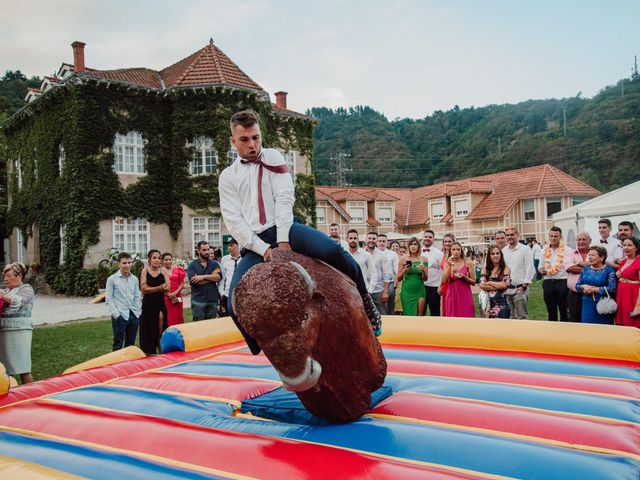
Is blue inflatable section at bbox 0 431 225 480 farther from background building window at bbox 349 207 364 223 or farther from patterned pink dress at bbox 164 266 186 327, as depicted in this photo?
background building window at bbox 349 207 364 223

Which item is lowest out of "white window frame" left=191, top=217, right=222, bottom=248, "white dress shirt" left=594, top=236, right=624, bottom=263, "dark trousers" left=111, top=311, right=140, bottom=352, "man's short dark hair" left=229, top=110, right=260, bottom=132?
"dark trousers" left=111, top=311, right=140, bottom=352

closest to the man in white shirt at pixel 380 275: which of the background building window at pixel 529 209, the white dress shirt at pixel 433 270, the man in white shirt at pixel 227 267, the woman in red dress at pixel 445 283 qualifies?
the white dress shirt at pixel 433 270

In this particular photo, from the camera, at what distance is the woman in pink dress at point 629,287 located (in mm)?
5609

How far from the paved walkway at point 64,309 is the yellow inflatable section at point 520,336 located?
10526 millimetres

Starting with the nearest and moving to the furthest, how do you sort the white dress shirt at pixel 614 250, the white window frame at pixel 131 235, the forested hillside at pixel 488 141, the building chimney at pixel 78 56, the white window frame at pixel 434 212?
the white dress shirt at pixel 614 250 → the white window frame at pixel 131 235 → the building chimney at pixel 78 56 → the white window frame at pixel 434 212 → the forested hillside at pixel 488 141

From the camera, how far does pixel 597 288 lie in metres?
5.77

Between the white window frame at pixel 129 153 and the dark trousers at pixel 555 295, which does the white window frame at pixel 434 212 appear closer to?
the white window frame at pixel 129 153

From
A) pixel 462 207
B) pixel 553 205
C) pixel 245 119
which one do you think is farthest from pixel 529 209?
pixel 245 119

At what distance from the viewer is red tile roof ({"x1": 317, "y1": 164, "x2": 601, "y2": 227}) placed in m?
32.7

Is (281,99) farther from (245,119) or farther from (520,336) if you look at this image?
(245,119)

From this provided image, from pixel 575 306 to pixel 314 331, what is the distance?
562cm

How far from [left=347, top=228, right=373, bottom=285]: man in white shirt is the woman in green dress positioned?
54 centimetres

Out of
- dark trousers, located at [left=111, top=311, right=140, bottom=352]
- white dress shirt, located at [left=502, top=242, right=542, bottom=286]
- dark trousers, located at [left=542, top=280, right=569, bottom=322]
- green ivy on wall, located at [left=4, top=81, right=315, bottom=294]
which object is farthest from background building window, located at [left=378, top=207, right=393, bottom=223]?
dark trousers, located at [left=111, top=311, right=140, bottom=352]

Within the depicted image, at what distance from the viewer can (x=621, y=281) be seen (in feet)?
18.9
